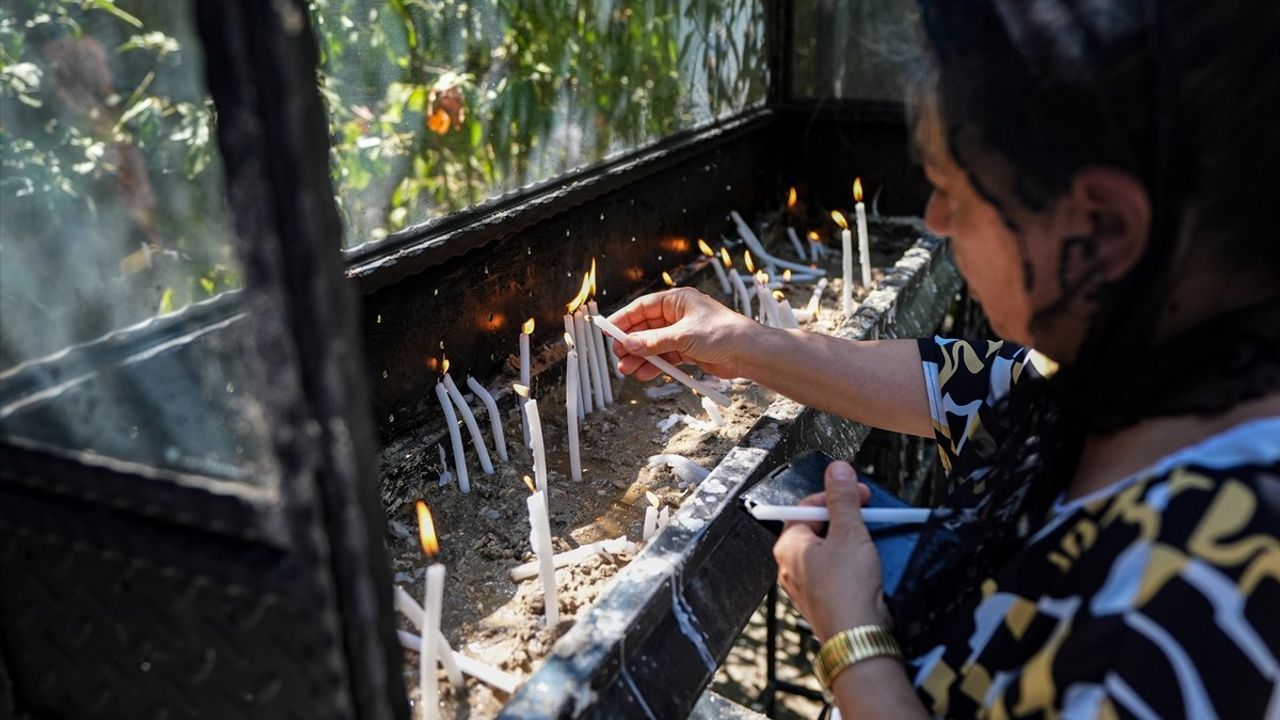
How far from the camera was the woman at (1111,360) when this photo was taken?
3.14ft

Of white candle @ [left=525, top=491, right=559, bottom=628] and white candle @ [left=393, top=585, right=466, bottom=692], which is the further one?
white candle @ [left=525, top=491, right=559, bottom=628]

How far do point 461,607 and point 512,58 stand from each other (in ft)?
6.18

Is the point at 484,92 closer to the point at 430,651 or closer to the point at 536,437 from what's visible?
the point at 536,437

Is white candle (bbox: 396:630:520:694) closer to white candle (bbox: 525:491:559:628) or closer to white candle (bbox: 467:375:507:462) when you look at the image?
white candle (bbox: 525:491:559:628)

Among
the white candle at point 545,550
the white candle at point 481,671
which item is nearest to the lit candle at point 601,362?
the white candle at point 545,550

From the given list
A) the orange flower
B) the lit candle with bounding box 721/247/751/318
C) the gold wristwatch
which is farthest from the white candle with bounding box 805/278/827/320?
the gold wristwatch

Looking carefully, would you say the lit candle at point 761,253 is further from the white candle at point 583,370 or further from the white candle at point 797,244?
the white candle at point 583,370

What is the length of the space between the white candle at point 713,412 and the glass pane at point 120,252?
1.71m

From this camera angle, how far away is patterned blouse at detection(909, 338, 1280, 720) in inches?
37.6

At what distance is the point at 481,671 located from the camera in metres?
1.71

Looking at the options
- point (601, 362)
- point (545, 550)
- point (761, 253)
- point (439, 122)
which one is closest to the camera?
point (545, 550)

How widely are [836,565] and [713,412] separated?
1362mm

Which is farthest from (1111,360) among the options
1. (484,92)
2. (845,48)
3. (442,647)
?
(845,48)

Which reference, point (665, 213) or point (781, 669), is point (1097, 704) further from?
point (781, 669)
